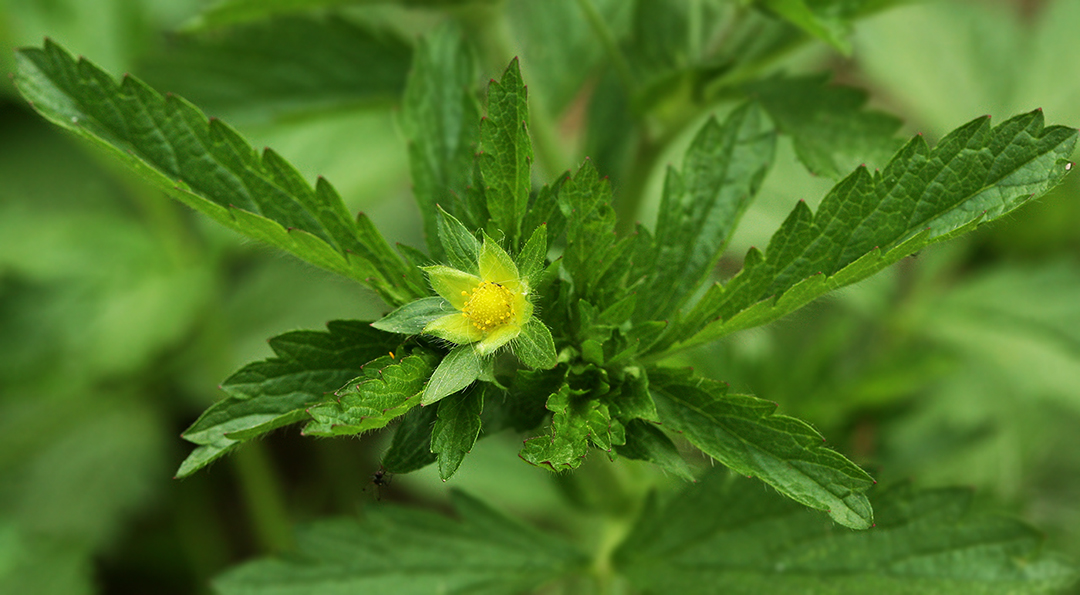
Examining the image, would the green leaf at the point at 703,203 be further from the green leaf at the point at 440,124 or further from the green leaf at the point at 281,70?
the green leaf at the point at 281,70

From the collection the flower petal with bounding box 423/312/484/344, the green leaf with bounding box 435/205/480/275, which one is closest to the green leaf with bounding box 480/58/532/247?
the green leaf with bounding box 435/205/480/275

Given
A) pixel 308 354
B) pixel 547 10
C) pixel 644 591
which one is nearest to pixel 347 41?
pixel 547 10

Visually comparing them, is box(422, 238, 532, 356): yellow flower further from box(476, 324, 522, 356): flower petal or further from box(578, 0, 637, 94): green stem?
box(578, 0, 637, 94): green stem

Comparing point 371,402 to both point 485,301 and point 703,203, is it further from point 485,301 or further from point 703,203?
point 703,203

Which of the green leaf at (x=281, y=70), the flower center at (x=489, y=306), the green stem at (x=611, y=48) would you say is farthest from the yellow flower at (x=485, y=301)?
the green leaf at (x=281, y=70)

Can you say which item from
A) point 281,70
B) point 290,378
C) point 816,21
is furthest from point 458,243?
point 281,70
